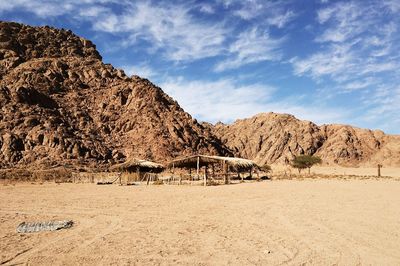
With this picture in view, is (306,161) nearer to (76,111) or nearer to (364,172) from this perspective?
(364,172)

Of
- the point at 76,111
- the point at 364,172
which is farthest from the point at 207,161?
the point at 364,172

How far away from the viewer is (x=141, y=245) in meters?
7.18

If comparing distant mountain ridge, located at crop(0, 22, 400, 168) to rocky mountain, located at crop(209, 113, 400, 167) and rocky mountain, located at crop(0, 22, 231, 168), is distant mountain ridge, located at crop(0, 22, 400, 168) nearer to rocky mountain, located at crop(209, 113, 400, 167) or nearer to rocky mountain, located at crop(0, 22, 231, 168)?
rocky mountain, located at crop(0, 22, 231, 168)

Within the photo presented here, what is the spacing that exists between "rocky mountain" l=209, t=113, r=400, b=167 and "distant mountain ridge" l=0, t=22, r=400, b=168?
671 cm

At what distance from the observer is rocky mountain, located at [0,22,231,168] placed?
48.9m

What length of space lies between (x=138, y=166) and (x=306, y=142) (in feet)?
234

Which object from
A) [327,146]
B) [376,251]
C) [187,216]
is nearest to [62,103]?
[187,216]

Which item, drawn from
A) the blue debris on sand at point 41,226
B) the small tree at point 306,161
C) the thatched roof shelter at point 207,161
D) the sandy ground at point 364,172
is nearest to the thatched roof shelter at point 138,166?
the thatched roof shelter at point 207,161

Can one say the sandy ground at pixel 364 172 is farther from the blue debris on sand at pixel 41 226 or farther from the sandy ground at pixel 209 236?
the blue debris on sand at pixel 41 226

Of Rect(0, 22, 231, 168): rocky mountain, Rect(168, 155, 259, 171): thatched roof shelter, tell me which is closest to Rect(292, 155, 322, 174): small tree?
Rect(0, 22, 231, 168): rocky mountain

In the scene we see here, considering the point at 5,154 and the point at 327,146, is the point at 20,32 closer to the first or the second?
the point at 5,154

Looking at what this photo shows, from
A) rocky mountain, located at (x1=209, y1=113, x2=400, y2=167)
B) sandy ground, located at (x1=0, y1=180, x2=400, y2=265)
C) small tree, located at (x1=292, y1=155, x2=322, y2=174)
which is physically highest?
rocky mountain, located at (x1=209, y1=113, x2=400, y2=167)

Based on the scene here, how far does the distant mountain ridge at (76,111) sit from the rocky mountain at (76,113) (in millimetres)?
110

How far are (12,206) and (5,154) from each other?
1435 inches
